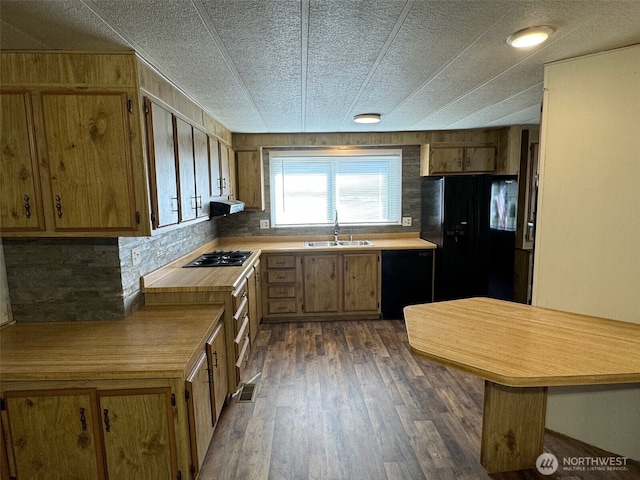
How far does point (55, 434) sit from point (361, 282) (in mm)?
3116

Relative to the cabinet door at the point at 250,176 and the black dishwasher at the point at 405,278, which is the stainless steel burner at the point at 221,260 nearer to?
the cabinet door at the point at 250,176

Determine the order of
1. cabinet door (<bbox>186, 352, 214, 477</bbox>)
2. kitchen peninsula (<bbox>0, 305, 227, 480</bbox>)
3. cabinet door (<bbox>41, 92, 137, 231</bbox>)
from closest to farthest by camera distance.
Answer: kitchen peninsula (<bbox>0, 305, 227, 480</bbox>), cabinet door (<bbox>186, 352, 214, 477</bbox>), cabinet door (<bbox>41, 92, 137, 231</bbox>)

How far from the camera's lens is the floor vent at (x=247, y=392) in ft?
8.66

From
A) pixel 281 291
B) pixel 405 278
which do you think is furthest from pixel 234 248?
pixel 405 278

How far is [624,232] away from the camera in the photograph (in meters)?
1.85

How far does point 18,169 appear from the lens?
1763mm

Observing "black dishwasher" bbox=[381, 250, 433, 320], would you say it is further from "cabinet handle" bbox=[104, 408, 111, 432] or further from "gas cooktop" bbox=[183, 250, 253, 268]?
"cabinet handle" bbox=[104, 408, 111, 432]

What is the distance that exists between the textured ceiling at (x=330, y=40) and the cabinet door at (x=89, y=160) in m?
0.27

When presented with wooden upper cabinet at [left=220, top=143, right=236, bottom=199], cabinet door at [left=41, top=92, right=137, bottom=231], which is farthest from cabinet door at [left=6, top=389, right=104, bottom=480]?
wooden upper cabinet at [left=220, top=143, right=236, bottom=199]

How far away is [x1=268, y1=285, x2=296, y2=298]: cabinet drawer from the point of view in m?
4.14

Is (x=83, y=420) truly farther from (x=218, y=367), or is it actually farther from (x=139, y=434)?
(x=218, y=367)

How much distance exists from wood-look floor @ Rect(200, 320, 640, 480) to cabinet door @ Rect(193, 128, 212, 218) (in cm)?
148

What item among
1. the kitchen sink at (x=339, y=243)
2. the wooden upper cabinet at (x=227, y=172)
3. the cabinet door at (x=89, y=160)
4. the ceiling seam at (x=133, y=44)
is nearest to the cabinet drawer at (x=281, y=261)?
the kitchen sink at (x=339, y=243)

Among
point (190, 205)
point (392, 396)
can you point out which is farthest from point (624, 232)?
point (190, 205)
